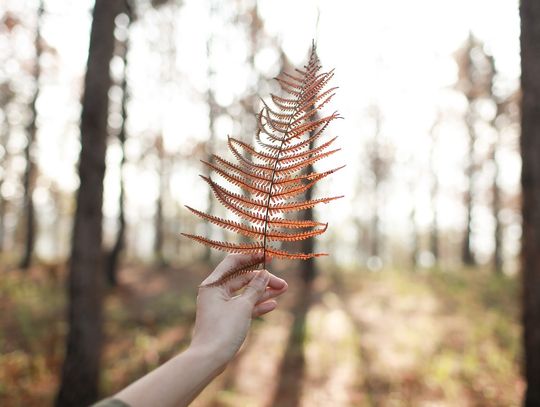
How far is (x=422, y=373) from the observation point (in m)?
7.73

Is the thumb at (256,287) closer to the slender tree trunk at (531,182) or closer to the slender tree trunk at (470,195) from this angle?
the slender tree trunk at (531,182)

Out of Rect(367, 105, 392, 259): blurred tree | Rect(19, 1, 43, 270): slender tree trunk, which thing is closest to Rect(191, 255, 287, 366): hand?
Rect(19, 1, 43, 270): slender tree trunk

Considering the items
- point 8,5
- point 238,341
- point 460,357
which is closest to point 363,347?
point 460,357

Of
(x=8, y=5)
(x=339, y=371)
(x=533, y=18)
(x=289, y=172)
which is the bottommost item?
(x=339, y=371)

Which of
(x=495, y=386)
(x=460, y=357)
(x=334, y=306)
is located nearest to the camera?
(x=495, y=386)

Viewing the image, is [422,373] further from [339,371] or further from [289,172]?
[289,172]

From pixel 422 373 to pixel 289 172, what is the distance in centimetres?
770

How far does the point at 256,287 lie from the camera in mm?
1320

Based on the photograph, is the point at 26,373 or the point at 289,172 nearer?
the point at 289,172

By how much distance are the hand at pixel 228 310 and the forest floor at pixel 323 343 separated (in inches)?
241

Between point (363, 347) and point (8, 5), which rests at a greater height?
point (8, 5)

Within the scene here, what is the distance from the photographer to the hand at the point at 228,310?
1.23 metres

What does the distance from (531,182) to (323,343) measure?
5.71 m

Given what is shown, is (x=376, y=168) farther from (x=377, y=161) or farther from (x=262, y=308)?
(x=262, y=308)
